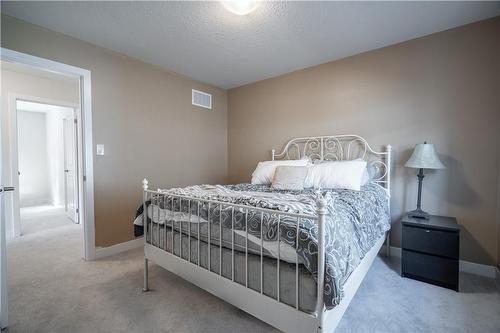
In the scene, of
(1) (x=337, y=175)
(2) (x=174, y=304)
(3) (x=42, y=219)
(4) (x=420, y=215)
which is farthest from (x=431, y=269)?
Answer: (3) (x=42, y=219)

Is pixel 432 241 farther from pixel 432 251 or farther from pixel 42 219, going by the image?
pixel 42 219

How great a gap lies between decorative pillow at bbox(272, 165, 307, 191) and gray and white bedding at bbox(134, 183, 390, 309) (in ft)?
2.02

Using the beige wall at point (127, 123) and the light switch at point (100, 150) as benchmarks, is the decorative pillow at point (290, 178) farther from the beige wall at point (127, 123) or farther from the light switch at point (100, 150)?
the light switch at point (100, 150)

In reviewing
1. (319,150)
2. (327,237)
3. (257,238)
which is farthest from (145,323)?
(319,150)

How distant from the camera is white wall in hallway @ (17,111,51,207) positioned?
18.8 ft

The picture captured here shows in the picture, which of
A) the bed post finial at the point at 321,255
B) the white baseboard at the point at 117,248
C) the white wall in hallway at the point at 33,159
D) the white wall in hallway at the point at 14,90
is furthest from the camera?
the white wall in hallway at the point at 33,159

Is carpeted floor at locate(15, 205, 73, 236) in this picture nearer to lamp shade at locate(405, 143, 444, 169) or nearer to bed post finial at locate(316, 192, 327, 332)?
bed post finial at locate(316, 192, 327, 332)

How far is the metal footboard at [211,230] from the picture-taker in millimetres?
1075

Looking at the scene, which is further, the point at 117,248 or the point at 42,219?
the point at 42,219

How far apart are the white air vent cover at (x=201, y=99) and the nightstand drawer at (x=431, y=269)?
11.2 ft

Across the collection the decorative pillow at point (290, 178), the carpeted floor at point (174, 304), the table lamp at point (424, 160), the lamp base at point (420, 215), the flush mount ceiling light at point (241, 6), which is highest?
the flush mount ceiling light at point (241, 6)

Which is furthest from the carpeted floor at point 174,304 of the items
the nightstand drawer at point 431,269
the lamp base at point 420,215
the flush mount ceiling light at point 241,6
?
the flush mount ceiling light at point 241,6

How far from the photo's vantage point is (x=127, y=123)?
299 centimetres

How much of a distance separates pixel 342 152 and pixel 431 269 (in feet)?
5.12
